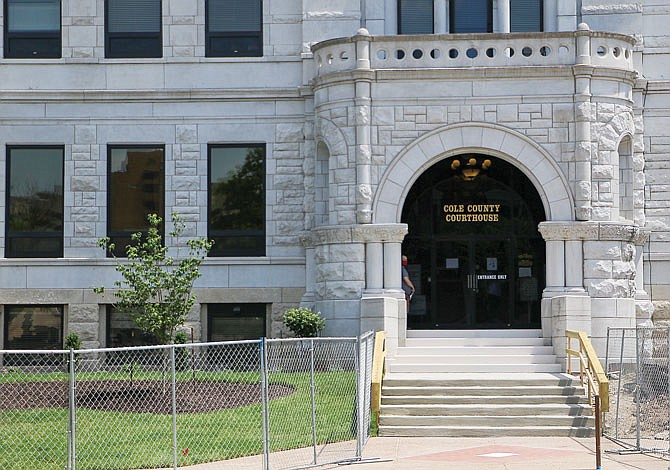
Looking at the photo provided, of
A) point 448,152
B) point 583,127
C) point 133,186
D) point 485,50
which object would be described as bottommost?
point 133,186

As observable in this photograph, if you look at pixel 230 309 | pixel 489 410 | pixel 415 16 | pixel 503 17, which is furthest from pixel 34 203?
pixel 489 410

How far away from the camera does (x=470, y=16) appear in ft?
88.4

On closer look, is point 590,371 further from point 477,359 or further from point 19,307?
point 19,307

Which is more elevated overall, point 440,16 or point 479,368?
point 440,16

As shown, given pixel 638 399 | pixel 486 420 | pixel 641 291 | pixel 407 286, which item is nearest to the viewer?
pixel 638 399

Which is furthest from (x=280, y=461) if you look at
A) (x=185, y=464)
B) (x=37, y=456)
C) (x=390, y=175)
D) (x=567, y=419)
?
(x=390, y=175)

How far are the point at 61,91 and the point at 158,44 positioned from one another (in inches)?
97.3

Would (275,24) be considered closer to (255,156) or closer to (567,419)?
(255,156)

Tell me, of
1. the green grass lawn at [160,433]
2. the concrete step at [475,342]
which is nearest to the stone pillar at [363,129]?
the concrete step at [475,342]

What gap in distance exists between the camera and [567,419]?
63.9 feet

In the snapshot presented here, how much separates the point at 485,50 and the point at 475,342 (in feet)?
20.1

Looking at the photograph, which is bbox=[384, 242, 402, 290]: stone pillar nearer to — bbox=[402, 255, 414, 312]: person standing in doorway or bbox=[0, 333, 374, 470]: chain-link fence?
bbox=[402, 255, 414, 312]: person standing in doorway

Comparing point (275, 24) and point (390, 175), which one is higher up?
point (275, 24)

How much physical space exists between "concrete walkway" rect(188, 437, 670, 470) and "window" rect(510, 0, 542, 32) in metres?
11.3
